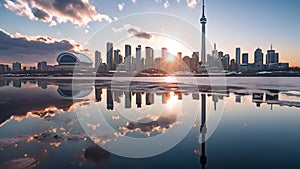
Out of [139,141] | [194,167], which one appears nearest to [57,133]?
[139,141]

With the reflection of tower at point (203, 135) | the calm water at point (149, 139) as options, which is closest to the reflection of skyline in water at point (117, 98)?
the calm water at point (149, 139)

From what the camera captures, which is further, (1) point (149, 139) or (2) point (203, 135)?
(2) point (203, 135)

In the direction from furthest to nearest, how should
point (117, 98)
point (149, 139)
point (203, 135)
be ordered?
point (117, 98) → point (203, 135) → point (149, 139)

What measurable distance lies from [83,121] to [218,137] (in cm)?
884

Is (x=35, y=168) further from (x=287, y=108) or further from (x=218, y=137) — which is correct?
(x=287, y=108)

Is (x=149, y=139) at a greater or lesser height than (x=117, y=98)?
lesser

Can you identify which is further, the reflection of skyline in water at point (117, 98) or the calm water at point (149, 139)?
the reflection of skyline in water at point (117, 98)

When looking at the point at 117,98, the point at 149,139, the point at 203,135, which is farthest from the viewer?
the point at 117,98

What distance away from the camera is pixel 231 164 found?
7.63m

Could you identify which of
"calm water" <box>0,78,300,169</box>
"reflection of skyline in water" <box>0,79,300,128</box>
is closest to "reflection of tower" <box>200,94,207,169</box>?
"calm water" <box>0,78,300,169</box>

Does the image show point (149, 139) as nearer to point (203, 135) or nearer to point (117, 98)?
point (203, 135)

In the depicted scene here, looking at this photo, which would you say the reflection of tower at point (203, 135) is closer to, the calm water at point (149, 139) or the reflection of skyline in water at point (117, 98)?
the calm water at point (149, 139)

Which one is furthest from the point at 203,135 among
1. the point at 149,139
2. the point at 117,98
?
the point at 117,98

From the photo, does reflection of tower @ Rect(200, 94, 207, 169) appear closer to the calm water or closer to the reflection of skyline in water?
the calm water
